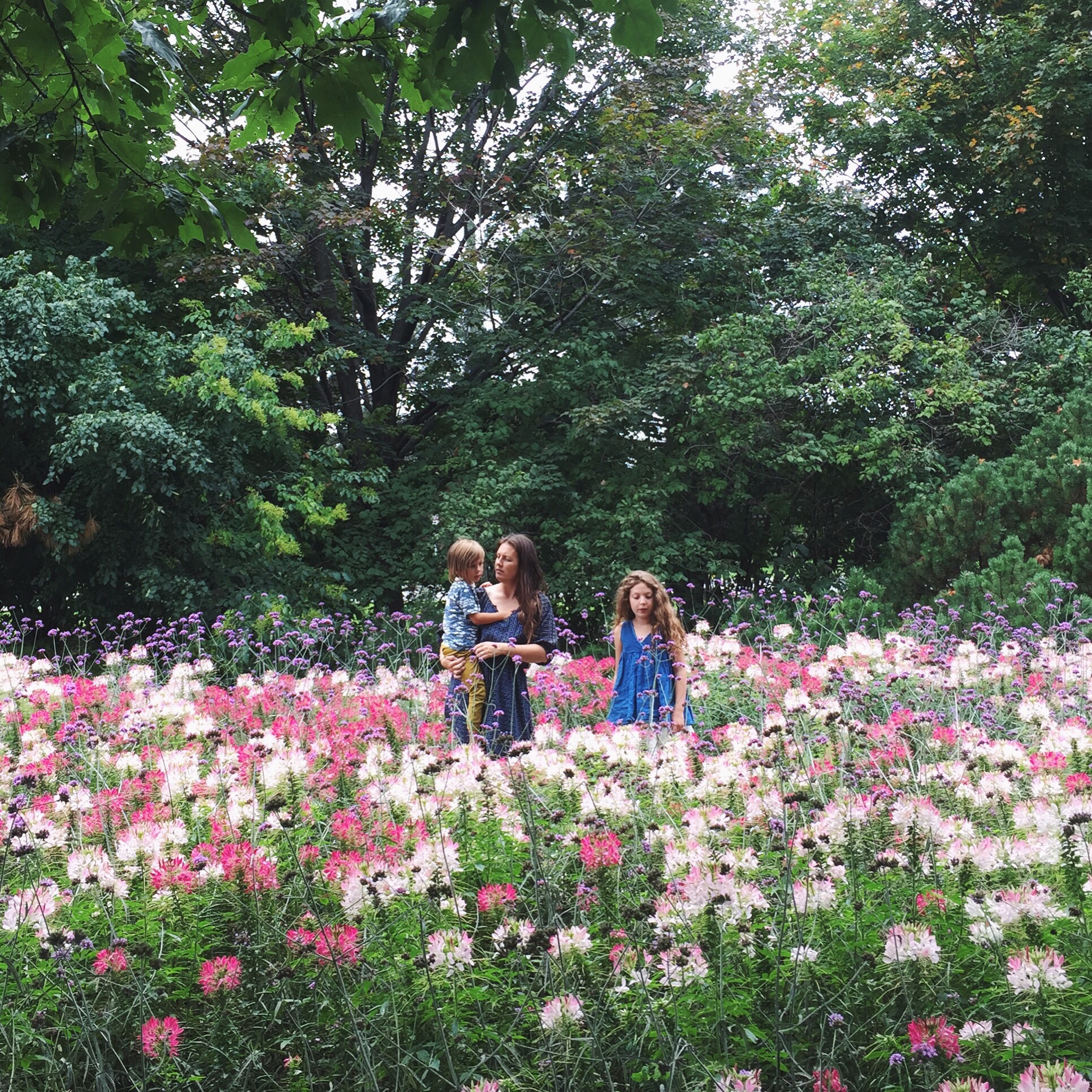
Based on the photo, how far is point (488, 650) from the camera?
215 inches

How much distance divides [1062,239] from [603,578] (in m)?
10.2

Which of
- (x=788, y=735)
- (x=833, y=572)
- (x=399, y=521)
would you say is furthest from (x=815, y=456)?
(x=788, y=735)

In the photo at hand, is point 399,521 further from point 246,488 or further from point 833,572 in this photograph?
point 833,572

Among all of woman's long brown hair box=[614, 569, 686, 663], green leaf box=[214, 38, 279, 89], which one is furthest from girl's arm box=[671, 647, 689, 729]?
green leaf box=[214, 38, 279, 89]

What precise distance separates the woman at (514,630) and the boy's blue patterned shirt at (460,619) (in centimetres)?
6

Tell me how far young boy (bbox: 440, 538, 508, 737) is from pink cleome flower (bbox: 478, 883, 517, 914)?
2.55 metres

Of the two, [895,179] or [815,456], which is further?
[895,179]

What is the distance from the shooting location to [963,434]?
1370cm

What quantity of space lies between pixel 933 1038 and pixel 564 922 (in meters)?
1.32

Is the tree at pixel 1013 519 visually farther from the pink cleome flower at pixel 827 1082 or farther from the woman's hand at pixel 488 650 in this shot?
the pink cleome flower at pixel 827 1082

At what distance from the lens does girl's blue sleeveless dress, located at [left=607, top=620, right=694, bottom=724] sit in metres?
5.75

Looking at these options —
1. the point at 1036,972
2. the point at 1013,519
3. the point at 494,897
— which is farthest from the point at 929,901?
the point at 1013,519

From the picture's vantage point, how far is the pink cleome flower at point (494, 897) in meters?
2.97

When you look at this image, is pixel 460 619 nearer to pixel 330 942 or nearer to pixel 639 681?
pixel 639 681
